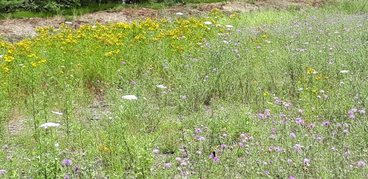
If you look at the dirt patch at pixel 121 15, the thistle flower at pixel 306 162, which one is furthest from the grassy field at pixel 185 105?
the dirt patch at pixel 121 15

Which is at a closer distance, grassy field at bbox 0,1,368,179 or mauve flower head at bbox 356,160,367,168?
mauve flower head at bbox 356,160,367,168

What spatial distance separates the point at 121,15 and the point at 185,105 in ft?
28.4

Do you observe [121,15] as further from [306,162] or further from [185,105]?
[306,162]

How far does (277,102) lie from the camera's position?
4973 millimetres

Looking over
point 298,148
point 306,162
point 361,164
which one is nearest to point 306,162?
point 306,162

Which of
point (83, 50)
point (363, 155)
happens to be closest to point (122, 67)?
point (83, 50)

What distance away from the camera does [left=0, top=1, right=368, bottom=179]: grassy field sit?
3404mm

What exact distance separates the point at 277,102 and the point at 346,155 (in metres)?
1.66

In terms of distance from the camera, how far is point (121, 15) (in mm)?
13383

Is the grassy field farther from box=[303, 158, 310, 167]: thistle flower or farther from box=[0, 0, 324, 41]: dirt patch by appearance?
box=[0, 0, 324, 41]: dirt patch

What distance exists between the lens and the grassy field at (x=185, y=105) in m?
3.40

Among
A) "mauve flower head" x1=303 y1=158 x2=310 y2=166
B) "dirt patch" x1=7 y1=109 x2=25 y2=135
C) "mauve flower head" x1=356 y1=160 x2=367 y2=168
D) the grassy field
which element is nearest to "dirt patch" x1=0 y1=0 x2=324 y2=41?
the grassy field

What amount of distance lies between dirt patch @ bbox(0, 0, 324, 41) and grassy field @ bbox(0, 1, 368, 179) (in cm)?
345

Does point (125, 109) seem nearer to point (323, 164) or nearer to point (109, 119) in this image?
point (109, 119)
